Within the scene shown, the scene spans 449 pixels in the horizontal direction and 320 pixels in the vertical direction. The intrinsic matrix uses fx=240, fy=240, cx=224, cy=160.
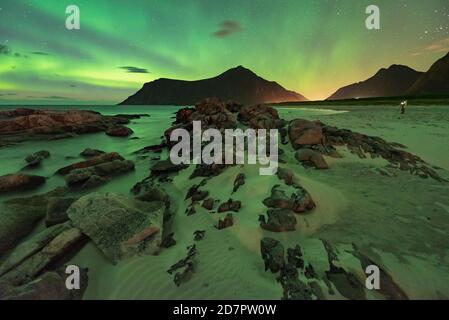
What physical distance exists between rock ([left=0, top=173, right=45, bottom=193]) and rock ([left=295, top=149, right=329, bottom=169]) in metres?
11.0

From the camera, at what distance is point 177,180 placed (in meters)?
9.13

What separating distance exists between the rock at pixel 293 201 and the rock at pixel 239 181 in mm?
1123

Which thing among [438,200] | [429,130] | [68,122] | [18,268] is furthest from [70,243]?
[68,122]

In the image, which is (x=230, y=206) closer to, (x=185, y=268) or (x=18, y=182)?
(x=185, y=268)

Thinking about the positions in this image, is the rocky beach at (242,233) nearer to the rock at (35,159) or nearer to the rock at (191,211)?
the rock at (191,211)

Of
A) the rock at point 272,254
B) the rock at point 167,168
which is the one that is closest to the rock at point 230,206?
the rock at point 272,254

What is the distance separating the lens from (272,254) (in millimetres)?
4465

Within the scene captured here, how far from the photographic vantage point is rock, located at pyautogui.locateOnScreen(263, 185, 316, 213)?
19.1ft

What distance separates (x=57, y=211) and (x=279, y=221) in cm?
583

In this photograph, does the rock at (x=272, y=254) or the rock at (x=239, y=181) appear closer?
the rock at (x=272, y=254)

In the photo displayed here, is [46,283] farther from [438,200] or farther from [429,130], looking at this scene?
[429,130]

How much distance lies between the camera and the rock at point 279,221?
5.22 m

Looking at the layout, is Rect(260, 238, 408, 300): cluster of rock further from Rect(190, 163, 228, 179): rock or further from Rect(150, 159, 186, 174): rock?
Rect(150, 159, 186, 174): rock

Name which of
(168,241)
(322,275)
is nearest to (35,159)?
(168,241)
